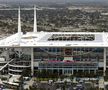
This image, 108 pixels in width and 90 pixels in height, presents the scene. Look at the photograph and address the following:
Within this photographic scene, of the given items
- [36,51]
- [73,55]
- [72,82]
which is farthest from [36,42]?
[72,82]

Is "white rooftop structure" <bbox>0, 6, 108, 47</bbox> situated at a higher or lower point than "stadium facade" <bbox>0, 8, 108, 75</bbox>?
higher

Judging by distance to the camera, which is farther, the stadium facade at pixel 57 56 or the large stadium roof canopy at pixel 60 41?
the large stadium roof canopy at pixel 60 41

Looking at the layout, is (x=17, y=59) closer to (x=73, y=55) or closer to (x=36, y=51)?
(x=36, y=51)

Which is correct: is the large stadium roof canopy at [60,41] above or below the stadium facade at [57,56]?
above

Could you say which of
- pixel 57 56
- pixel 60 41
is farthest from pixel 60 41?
pixel 57 56

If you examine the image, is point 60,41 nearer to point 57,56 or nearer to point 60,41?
point 60,41

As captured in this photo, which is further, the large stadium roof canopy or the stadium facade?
the large stadium roof canopy

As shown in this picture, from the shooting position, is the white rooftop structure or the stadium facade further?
the white rooftop structure

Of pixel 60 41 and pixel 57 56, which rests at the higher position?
pixel 60 41

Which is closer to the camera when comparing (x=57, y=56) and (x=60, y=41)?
(x=57, y=56)

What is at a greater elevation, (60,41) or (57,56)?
(60,41)

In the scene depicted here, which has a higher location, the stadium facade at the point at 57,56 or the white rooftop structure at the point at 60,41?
the white rooftop structure at the point at 60,41
